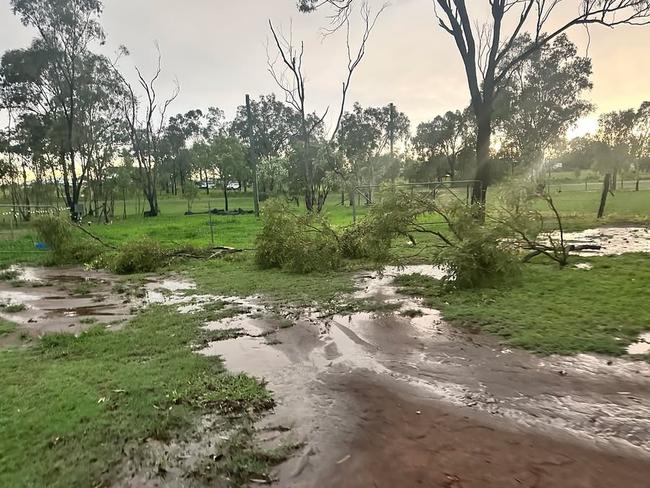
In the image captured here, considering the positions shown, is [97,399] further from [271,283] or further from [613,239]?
[613,239]

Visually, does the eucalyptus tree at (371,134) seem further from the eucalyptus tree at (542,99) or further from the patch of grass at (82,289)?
the patch of grass at (82,289)

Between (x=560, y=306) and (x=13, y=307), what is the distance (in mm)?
9071

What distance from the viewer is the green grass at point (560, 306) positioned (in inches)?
203

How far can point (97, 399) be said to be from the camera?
13.1ft

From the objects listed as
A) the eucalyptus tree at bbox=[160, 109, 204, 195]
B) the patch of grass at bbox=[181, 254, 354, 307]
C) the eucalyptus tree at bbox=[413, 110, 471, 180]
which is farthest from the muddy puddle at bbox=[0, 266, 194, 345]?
the eucalyptus tree at bbox=[160, 109, 204, 195]

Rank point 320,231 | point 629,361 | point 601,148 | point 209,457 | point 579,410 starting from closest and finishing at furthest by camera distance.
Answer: point 209,457, point 579,410, point 629,361, point 320,231, point 601,148

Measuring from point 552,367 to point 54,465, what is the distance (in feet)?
14.6

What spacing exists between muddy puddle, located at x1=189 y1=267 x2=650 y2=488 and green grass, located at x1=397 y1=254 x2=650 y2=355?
1.33ft

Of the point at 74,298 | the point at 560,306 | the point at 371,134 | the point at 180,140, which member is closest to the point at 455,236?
the point at 560,306

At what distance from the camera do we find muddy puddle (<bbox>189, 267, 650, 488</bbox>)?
2.97 metres

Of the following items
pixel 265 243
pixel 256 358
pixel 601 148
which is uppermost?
pixel 601 148

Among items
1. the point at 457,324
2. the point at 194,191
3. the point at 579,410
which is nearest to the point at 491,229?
the point at 457,324

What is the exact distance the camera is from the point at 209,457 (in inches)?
125

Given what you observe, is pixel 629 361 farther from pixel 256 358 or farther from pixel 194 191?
pixel 194 191
